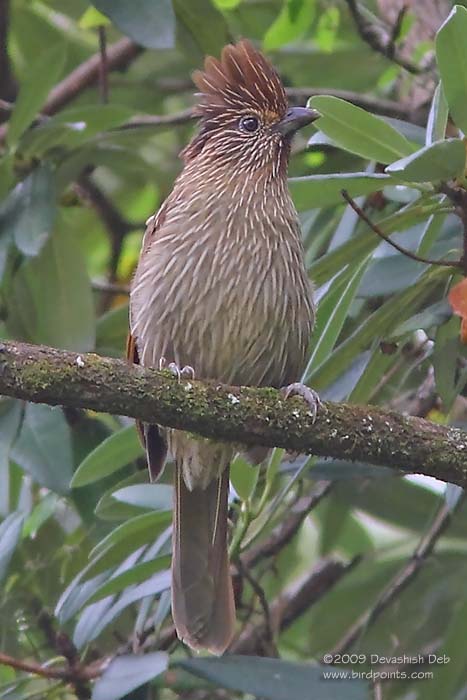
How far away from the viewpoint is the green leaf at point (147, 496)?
3.19 meters

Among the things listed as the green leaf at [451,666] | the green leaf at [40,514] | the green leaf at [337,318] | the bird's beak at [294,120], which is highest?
the bird's beak at [294,120]

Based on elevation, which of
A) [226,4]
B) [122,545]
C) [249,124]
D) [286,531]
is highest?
[226,4]

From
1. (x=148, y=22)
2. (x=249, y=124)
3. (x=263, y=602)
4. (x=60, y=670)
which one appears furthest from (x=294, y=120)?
(x=60, y=670)

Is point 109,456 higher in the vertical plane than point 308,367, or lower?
lower

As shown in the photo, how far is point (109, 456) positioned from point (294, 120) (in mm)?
1083

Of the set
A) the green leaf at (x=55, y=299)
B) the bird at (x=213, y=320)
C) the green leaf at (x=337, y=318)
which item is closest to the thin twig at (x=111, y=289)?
the green leaf at (x=55, y=299)

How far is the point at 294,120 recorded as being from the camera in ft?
11.7

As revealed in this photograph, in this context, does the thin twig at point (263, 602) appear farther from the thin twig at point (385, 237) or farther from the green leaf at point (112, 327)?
the thin twig at point (385, 237)

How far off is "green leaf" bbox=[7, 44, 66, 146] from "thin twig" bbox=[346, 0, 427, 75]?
906mm

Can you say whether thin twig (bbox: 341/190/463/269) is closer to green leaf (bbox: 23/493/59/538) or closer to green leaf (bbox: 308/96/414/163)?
green leaf (bbox: 308/96/414/163)

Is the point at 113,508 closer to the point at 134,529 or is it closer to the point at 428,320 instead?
the point at 134,529

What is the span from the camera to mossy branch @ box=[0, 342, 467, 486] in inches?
93.2

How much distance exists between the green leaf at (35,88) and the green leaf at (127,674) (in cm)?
158

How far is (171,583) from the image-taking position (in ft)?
10.7
